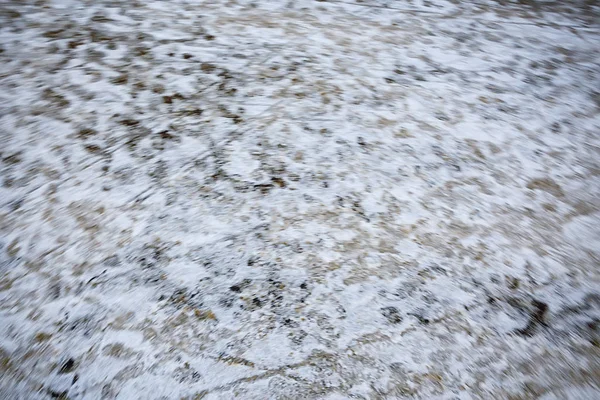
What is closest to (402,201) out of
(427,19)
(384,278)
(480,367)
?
(384,278)

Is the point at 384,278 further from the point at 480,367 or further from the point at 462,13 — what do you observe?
the point at 462,13

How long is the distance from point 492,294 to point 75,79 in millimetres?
753

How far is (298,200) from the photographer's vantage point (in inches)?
28.9

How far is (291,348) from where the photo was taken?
641 mm

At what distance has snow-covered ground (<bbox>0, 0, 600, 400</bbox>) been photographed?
2.05ft

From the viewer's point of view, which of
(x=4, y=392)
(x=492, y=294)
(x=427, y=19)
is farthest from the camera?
(x=427, y=19)

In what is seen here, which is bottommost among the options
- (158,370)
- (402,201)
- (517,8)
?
(158,370)

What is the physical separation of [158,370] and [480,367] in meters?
0.44

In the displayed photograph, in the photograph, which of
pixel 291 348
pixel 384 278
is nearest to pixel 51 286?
pixel 291 348

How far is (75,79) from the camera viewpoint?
30.6 inches

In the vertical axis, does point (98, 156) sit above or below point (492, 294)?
above

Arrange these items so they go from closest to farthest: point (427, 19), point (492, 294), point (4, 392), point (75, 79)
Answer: point (4, 392), point (492, 294), point (75, 79), point (427, 19)

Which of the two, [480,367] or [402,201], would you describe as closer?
[480,367]

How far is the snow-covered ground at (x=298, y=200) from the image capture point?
625 mm
